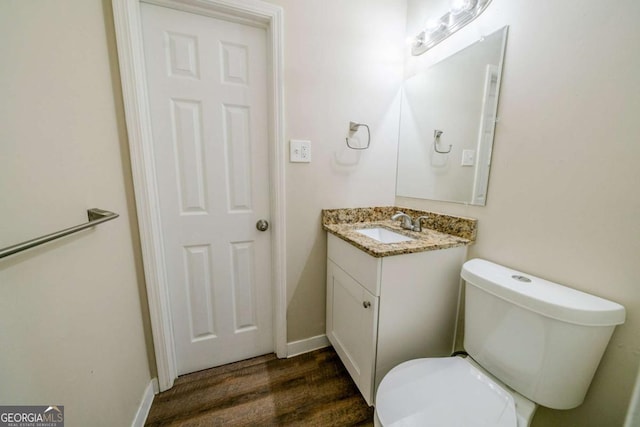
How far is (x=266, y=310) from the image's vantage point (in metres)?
1.40

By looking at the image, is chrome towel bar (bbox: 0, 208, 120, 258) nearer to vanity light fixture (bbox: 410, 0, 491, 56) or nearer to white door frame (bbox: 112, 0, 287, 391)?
white door frame (bbox: 112, 0, 287, 391)

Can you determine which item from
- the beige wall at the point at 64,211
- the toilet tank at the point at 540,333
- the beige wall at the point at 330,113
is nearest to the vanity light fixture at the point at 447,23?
the beige wall at the point at 330,113

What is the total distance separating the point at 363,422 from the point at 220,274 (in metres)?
1.02

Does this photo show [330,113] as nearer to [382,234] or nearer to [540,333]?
[382,234]

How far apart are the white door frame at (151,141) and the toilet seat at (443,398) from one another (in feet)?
2.54

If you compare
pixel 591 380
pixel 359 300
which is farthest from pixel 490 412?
pixel 359 300

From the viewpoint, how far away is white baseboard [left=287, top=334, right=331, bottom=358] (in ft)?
4.69

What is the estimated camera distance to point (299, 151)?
125cm

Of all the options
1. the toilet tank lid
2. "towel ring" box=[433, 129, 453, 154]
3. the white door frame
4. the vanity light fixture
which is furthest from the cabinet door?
the vanity light fixture

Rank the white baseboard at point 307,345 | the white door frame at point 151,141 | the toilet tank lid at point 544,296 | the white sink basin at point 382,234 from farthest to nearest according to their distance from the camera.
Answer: the white baseboard at point 307,345, the white sink basin at point 382,234, the white door frame at point 151,141, the toilet tank lid at point 544,296

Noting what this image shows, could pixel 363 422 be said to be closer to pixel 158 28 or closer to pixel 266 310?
pixel 266 310

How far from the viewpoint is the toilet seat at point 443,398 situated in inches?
25.9

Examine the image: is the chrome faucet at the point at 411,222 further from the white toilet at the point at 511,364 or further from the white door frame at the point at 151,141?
the white door frame at the point at 151,141

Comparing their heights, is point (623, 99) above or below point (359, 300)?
above
